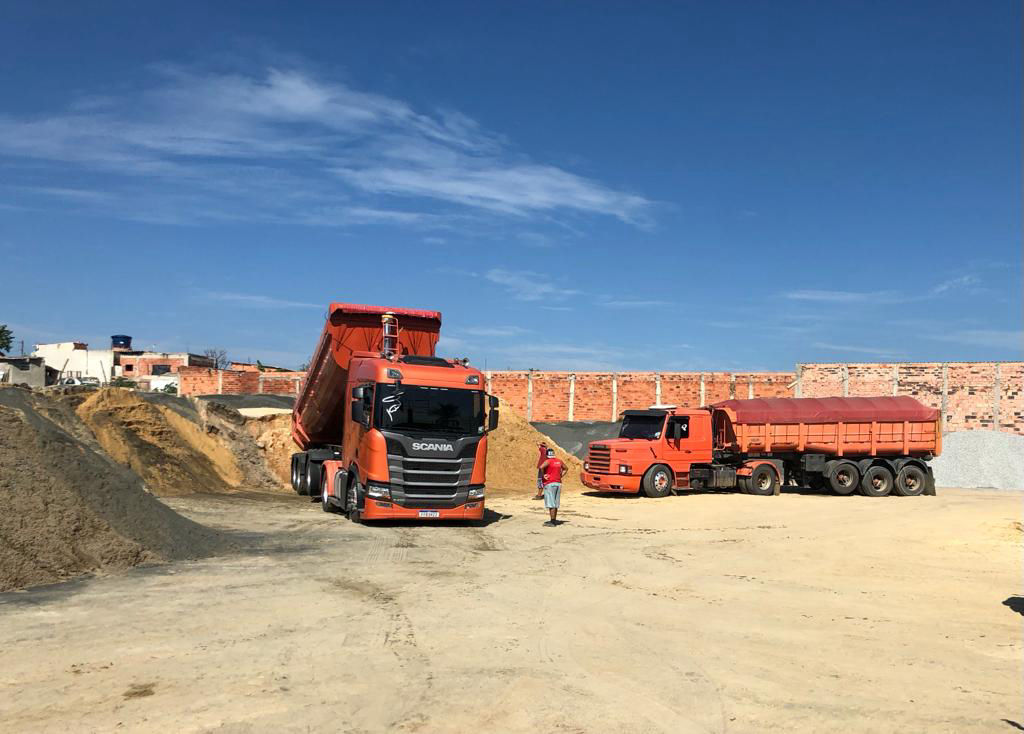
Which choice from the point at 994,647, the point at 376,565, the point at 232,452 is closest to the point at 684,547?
the point at 376,565

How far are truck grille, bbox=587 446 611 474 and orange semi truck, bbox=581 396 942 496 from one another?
→ 0.10m

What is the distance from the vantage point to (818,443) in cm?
2767

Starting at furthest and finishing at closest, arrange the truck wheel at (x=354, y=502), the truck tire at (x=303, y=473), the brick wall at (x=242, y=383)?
the brick wall at (x=242, y=383)
the truck tire at (x=303, y=473)
the truck wheel at (x=354, y=502)

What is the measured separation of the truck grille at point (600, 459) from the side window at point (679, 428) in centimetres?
220

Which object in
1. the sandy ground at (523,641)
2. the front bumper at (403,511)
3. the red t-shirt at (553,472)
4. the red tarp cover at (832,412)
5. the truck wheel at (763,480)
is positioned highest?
the red tarp cover at (832,412)

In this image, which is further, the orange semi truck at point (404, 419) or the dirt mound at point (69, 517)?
the orange semi truck at point (404, 419)

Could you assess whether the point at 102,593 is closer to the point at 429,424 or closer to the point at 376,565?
the point at 376,565

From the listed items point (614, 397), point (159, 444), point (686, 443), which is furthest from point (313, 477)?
point (614, 397)

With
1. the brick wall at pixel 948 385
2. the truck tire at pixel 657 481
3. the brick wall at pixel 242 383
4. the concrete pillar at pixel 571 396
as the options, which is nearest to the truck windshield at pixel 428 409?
the truck tire at pixel 657 481

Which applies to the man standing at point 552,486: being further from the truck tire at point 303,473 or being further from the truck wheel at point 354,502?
the truck tire at point 303,473

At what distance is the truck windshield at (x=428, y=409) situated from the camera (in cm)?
1669

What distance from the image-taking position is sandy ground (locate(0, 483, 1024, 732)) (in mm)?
6109

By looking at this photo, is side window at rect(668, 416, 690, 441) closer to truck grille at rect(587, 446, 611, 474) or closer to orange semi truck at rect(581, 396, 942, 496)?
orange semi truck at rect(581, 396, 942, 496)

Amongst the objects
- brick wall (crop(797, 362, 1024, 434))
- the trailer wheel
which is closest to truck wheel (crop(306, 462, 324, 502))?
the trailer wheel
